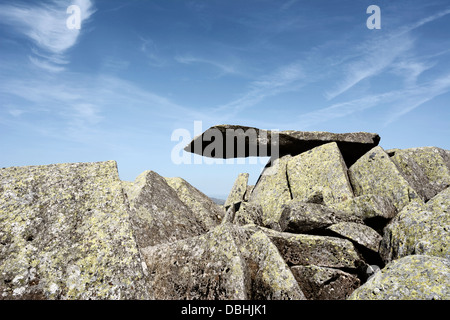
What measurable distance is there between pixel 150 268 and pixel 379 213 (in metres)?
7.96

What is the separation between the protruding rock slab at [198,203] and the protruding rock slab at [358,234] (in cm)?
503

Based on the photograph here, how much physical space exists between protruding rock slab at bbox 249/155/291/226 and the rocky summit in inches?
113

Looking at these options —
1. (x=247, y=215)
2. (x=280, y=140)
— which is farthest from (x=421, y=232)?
(x=280, y=140)

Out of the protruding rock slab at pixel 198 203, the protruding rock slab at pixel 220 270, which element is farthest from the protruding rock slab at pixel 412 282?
the protruding rock slab at pixel 198 203

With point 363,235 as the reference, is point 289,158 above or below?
above

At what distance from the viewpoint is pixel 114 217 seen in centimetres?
559

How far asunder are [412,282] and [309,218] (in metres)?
4.56

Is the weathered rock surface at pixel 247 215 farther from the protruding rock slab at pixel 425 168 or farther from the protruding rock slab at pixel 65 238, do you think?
the protruding rock slab at pixel 425 168

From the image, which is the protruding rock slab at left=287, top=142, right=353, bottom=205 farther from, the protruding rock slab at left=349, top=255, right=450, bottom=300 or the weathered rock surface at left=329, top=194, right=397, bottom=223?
the protruding rock slab at left=349, top=255, right=450, bottom=300

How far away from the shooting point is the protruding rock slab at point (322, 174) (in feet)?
45.5

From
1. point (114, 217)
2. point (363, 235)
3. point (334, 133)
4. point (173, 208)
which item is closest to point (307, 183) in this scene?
point (334, 133)

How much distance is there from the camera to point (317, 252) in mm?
8336

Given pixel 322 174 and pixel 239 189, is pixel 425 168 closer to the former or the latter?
pixel 322 174
